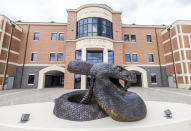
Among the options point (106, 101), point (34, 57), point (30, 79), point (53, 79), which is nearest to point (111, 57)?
point (106, 101)

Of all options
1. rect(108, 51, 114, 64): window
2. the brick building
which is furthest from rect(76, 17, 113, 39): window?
rect(108, 51, 114, 64): window

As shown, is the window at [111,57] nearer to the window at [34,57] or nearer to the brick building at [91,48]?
the brick building at [91,48]

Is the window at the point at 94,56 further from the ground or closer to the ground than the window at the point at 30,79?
further from the ground

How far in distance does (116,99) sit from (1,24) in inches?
846

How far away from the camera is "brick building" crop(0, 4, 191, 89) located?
50.8ft

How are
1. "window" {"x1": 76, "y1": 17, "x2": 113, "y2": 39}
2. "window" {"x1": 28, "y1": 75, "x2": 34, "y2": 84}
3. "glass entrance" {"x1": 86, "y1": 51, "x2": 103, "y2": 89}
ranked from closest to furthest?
"window" {"x1": 76, "y1": 17, "x2": 113, "y2": 39}, "glass entrance" {"x1": 86, "y1": 51, "x2": 103, "y2": 89}, "window" {"x1": 28, "y1": 75, "x2": 34, "y2": 84}

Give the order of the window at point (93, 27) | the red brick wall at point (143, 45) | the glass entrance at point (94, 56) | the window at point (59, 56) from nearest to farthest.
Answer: the window at point (93, 27) < the glass entrance at point (94, 56) < the window at point (59, 56) < the red brick wall at point (143, 45)

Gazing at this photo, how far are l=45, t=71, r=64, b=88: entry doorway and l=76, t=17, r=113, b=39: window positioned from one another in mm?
10219

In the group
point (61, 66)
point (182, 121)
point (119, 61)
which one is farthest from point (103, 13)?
point (182, 121)

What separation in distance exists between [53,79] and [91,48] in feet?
47.3

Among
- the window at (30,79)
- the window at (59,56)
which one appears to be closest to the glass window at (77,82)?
the window at (59,56)

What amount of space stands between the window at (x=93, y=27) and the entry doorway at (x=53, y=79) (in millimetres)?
10219

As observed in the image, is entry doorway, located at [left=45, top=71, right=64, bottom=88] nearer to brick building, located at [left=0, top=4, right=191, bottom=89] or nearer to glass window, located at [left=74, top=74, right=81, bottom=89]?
brick building, located at [left=0, top=4, right=191, bottom=89]

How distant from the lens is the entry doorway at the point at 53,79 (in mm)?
20381
